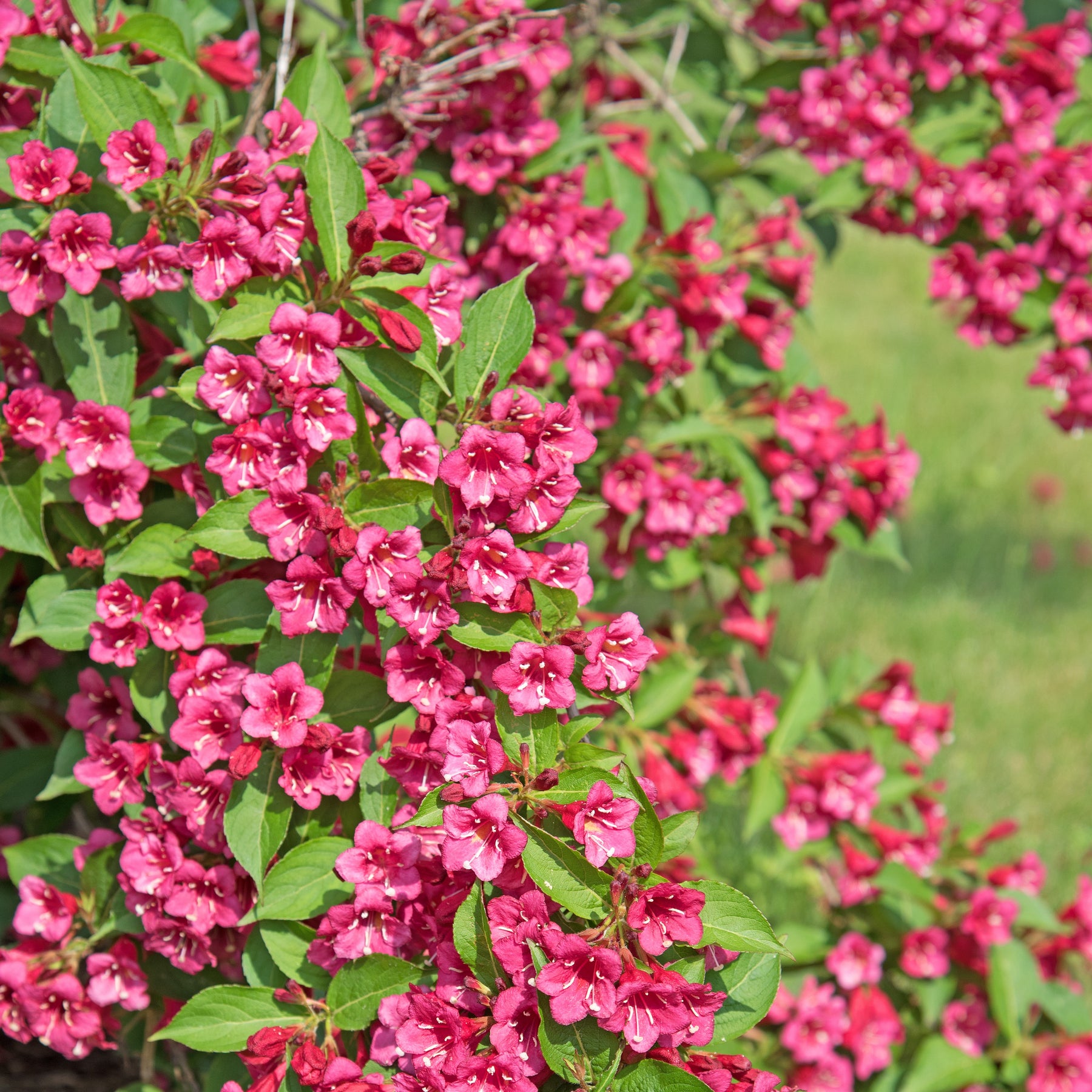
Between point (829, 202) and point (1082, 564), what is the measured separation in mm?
3660

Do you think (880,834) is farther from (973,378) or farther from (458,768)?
(973,378)

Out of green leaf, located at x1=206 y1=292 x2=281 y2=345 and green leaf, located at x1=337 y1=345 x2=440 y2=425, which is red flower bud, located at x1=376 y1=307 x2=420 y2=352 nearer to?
green leaf, located at x1=337 y1=345 x2=440 y2=425

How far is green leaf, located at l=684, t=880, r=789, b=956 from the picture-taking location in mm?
1178

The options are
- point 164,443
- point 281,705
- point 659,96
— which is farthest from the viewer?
point 659,96

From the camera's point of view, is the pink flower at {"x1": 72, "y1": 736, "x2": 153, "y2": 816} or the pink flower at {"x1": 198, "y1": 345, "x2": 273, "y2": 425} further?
the pink flower at {"x1": 72, "y1": 736, "x2": 153, "y2": 816}

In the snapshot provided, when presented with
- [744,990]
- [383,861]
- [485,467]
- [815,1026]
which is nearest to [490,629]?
[485,467]

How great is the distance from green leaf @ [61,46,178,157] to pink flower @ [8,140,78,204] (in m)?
0.06

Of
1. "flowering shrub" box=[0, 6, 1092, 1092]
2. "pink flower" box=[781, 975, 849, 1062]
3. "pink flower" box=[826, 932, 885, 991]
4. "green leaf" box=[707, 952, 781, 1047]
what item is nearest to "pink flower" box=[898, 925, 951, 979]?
"pink flower" box=[826, 932, 885, 991]

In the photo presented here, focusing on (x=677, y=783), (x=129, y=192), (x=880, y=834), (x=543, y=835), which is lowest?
(x=880, y=834)

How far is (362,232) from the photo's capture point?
1316 mm

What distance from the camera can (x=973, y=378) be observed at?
7.10 meters

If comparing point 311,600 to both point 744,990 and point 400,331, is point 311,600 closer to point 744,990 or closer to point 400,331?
point 400,331

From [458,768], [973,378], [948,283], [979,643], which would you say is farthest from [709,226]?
[973,378]

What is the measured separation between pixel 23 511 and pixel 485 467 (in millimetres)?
665
